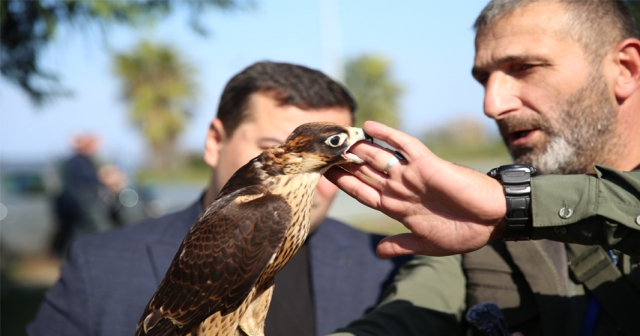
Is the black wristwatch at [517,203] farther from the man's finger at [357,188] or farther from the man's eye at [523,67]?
the man's eye at [523,67]

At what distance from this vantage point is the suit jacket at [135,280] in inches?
121

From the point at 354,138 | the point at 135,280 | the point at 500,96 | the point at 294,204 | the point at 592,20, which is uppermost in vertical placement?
the point at 592,20

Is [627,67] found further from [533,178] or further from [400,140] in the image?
[400,140]

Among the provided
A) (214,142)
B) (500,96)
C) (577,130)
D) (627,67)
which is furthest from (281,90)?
(627,67)

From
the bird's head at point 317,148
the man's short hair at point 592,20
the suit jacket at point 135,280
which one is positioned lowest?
the suit jacket at point 135,280

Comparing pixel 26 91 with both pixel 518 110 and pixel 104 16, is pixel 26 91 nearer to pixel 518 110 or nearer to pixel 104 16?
pixel 104 16

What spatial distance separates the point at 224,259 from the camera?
2.16 meters

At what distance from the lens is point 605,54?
9.34 feet

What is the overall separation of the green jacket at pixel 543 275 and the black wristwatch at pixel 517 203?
0.08 feet

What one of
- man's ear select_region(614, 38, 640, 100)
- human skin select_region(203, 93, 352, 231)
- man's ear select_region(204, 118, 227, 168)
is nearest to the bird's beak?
human skin select_region(203, 93, 352, 231)

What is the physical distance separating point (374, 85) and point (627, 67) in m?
42.3

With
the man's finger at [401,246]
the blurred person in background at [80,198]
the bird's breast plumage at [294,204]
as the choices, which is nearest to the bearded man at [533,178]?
the man's finger at [401,246]

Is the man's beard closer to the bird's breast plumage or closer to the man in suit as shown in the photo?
the man in suit

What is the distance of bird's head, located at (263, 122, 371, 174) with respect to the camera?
7.01ft
